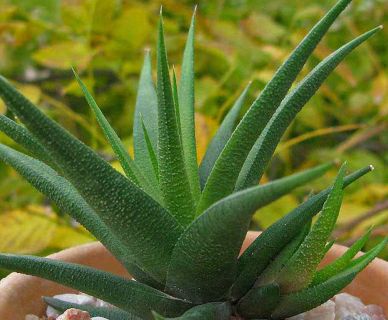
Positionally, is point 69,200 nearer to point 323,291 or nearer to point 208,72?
point 323,291

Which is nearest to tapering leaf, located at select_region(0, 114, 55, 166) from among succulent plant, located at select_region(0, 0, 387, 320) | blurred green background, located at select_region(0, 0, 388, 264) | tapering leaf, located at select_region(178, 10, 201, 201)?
succulent plant, located at select_region(0, 0, 387, 320)

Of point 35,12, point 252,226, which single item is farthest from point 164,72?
point 35,12

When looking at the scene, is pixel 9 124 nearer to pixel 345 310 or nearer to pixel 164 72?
pixel 164 72

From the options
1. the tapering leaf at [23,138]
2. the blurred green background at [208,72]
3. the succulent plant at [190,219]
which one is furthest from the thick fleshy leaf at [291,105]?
the blurred green background at [208,72]

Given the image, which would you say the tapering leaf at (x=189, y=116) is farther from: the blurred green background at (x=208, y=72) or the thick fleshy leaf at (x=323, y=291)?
the blurred green background at (x=208, y=72)

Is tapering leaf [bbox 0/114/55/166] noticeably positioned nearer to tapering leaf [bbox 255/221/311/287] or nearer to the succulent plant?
the succulent plant

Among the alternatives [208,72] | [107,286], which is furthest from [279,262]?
[208,72]

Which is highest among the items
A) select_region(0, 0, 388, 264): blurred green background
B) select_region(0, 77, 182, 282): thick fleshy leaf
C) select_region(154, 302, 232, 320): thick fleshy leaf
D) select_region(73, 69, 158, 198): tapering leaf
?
select_region(0, 0, 388, 264): blurred green background
